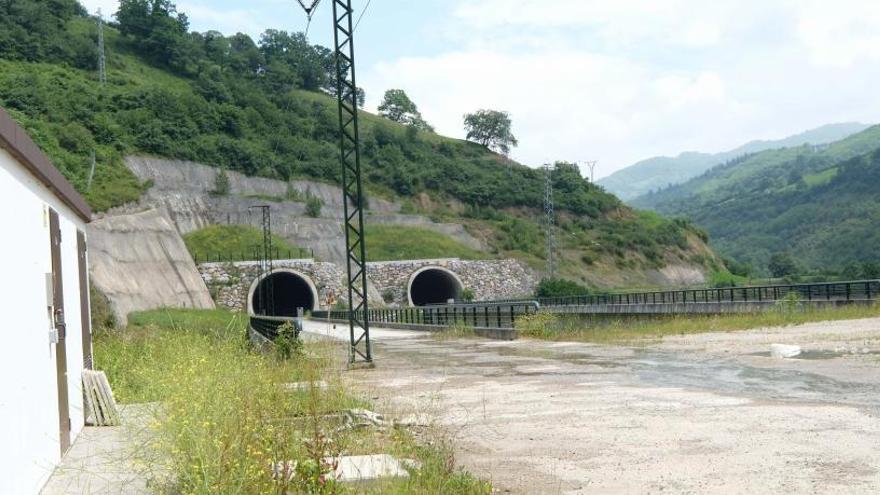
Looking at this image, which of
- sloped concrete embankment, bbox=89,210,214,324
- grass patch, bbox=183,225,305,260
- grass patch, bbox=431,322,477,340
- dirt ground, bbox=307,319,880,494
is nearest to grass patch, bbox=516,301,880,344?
grass patch, bbox=431,322,477,340

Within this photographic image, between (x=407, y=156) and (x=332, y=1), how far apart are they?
358 ft

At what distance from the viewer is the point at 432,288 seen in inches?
3366

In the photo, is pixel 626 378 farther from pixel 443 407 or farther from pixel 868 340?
pixel 868 340

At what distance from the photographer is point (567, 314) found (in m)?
39.7

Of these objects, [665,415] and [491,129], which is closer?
[665,415]

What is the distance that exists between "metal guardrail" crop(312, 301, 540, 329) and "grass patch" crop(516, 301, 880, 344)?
1377mm

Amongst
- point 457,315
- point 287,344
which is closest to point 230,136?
point 457,315

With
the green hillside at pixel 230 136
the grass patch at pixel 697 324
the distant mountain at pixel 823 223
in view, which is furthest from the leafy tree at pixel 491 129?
the grass patch at pixel 697 324

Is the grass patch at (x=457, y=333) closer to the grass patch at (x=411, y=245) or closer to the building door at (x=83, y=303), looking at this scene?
the building door at (x=83, y=303)

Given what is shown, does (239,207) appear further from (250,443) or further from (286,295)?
(250,443)

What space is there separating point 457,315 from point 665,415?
30499mm

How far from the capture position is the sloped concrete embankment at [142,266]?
50312mm

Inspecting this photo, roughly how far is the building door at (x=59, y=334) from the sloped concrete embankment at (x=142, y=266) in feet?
123

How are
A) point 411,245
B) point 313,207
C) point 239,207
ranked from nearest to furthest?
point 239,207 → point 411,245 → point 313,207
